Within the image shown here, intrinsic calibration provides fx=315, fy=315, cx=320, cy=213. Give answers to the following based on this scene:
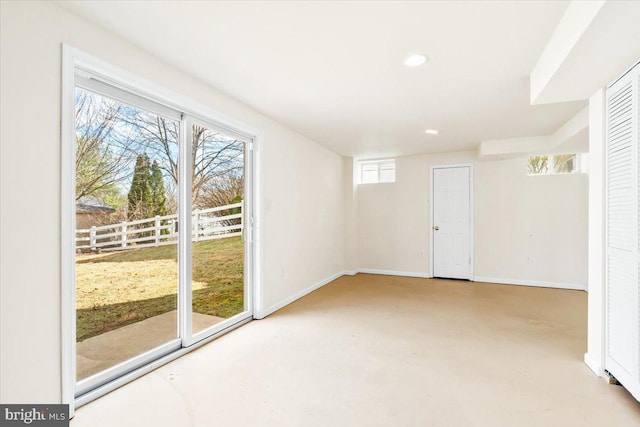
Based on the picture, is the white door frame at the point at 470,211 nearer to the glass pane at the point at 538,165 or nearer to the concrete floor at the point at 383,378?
the glass pane at the point at 538,165

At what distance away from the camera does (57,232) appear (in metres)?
1.80

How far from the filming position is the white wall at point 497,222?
5.14 metres

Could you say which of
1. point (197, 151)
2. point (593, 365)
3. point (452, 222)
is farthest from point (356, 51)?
point (452, 222)

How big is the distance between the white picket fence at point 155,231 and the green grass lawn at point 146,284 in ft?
0.19

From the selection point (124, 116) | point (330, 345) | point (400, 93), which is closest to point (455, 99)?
point (400, 93)

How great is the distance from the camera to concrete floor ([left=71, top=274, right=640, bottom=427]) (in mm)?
1917

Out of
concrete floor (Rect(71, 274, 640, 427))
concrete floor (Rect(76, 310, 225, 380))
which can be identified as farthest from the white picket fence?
concrete floor (Rect(71, 274, 640, 427))

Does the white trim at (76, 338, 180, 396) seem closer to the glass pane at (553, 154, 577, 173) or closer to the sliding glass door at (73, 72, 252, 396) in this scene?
the sliding glass door at (73, 72, 252, 396)

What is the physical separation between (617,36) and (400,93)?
1.63 m

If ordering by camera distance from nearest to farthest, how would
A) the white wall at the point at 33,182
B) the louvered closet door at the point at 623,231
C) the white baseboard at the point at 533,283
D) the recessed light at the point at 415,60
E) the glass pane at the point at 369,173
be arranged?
the white wall at the point at 33,182 < the louvered closet door at the point at 623,231 < the recessed light at the point at 415,60 < the white baseboard at the point at 533,283 < the glass pane at the point at 369,173

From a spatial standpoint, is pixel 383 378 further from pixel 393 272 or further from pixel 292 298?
pixel 393 272

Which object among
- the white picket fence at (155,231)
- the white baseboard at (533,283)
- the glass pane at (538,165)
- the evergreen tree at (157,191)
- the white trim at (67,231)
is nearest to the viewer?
the white trim at (67,231)

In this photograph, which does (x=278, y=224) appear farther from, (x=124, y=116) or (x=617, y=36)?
(x=617, y=36)

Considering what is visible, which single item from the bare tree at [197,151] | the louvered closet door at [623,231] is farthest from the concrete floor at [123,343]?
the louvered closet door at [623,231]
